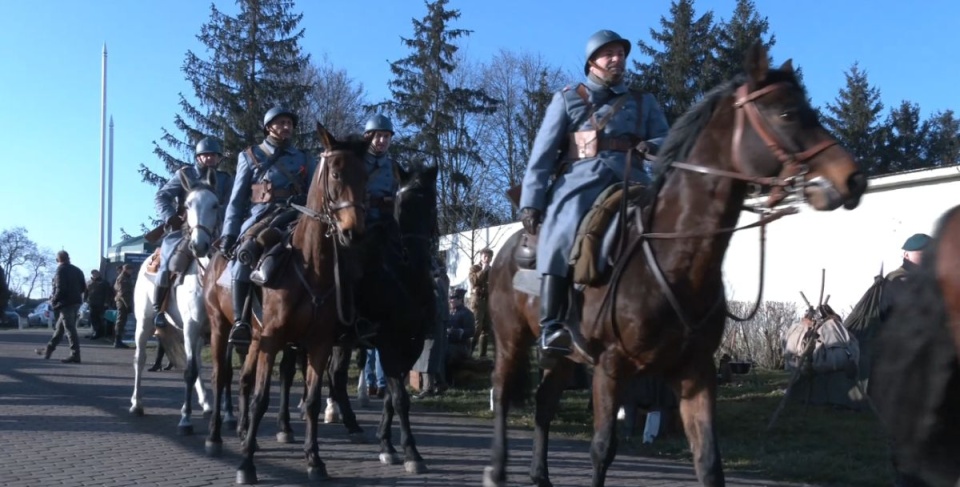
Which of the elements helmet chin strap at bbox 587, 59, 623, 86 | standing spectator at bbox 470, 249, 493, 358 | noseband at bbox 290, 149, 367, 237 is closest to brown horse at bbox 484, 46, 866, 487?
helmet chin strap at bbox 587, 59, 623, 86

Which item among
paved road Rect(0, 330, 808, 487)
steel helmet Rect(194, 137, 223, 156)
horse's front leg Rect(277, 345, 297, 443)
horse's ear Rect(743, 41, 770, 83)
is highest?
steel helmet Rect(194, 137, 223, 156)

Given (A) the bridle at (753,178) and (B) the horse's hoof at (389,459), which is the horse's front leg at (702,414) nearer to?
(A) the bridle at (753,178)

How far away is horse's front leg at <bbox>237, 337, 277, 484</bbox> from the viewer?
8.21m

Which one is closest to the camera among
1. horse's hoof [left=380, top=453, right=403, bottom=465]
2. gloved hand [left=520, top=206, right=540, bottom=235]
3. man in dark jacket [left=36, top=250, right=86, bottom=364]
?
gloved hand [left=520, top=206, right=540, bottom=235]

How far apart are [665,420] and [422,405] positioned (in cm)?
442

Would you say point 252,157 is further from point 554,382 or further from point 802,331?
point 802,331

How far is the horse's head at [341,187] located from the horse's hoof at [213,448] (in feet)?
8.89

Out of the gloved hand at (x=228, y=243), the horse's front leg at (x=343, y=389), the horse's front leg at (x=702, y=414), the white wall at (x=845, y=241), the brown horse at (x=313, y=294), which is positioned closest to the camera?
the horse's front leg at (x=702, y=414)

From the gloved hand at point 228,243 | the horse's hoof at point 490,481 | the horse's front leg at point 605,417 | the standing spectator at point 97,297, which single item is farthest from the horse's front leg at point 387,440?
the standing spectator at point 97,297

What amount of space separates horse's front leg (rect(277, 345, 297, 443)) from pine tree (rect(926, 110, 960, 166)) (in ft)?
135

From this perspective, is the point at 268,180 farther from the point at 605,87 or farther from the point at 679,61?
the point at 679,61

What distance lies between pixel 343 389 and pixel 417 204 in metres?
2.44

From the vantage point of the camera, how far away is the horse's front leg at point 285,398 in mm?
10453

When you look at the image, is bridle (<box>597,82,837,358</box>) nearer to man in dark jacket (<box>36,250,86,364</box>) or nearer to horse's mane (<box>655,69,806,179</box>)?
horse's mane (<box>655,69,806,179</box>)
